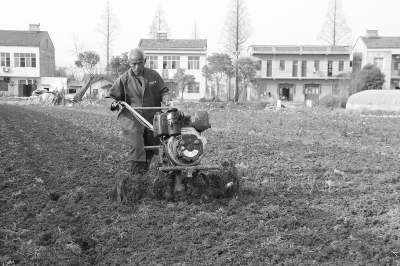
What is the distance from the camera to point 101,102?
37688 mm

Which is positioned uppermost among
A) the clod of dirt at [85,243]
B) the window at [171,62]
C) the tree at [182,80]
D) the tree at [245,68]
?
the window at [171,62]

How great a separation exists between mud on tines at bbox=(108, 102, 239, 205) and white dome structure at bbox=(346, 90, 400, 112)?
23.1 m

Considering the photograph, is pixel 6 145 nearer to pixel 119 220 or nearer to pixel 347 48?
pixel 119 220

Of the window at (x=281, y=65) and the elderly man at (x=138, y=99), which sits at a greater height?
the window at (x=281, y=65)

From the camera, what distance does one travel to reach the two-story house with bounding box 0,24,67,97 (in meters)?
56.7

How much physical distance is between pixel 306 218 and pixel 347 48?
5222 centimetres

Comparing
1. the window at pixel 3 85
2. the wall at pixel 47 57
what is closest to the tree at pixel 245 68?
the wall at pixel 47 57

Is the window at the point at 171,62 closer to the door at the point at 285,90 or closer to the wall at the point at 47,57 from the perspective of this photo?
the door at the point at 285,90

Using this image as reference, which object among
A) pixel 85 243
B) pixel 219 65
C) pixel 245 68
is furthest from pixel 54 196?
pixel 245 68

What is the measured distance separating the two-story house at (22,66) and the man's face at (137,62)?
5145 cm

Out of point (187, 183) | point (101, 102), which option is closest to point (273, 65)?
point (101, 102)

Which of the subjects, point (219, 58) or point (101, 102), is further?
point (219, 58)

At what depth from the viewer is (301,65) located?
5419cm

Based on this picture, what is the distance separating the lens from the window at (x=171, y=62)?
5347 cm
